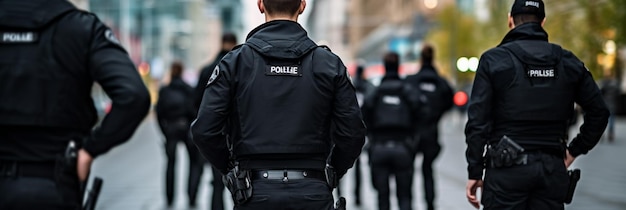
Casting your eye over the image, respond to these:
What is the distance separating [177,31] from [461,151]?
123 metres

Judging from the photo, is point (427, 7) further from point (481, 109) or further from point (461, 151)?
point (481, 109)

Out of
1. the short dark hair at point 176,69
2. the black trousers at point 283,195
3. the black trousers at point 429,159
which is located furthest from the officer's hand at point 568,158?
the short dark hair at point 176,69

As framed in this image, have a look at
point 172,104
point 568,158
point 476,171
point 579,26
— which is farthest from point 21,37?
point 579,26

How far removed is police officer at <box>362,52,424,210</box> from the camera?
36.2ft

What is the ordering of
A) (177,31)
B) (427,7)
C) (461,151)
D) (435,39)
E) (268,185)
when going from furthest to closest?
(177,31) → (427,7) → (435,39) → (461,151) → (268,185)

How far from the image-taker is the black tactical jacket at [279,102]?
5.35 metres

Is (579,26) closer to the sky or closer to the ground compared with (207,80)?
closer to the ground

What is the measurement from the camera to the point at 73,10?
5.11 meters

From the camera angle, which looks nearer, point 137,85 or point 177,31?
point 137,85

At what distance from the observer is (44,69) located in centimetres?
505

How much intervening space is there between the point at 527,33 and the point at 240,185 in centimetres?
227

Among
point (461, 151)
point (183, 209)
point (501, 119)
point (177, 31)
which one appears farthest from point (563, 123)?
point (177, 31)

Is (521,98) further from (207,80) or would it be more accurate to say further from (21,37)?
(207,80)

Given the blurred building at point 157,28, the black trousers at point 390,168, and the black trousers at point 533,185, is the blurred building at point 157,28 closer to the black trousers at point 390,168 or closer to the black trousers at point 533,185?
the black trousers at point 390,168
